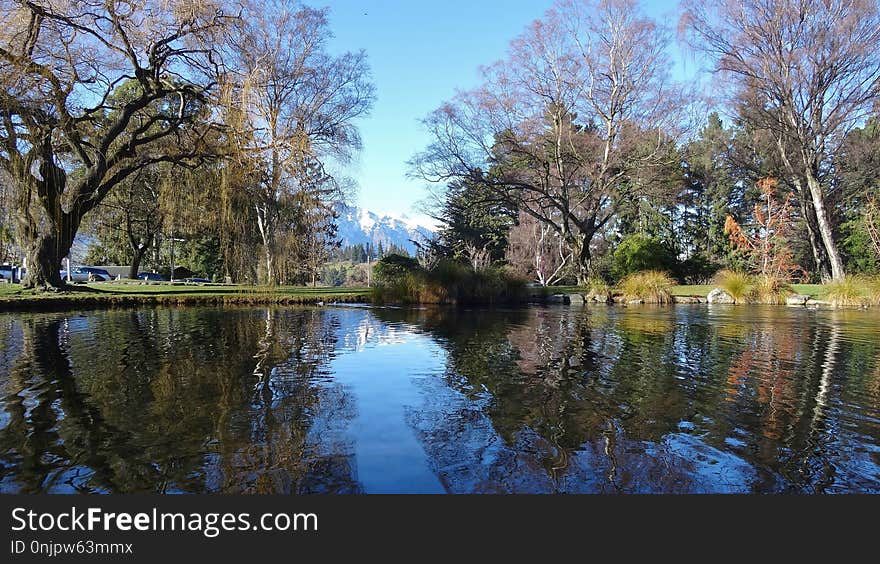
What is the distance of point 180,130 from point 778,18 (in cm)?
1937

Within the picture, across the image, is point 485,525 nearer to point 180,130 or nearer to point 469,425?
point 469,425

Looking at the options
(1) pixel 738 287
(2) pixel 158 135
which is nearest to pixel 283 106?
(2) pixel 158 135

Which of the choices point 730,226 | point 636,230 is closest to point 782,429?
point 730,226

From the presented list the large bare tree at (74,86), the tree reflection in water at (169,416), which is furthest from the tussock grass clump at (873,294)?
the large bare tree at (74,86)

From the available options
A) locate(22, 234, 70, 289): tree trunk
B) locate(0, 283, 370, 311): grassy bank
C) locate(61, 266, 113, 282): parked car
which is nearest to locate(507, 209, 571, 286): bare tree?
locate(0, 283, 370, 311): grassy bank

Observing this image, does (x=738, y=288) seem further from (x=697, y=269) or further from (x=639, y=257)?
(x=697, y=269)

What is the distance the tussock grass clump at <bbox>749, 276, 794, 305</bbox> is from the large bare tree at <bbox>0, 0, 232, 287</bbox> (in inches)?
647

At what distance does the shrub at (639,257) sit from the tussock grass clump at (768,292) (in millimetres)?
7505

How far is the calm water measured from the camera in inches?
113

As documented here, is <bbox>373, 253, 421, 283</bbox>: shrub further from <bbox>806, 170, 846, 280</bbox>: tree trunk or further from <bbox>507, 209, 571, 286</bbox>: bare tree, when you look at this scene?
<bbox>806, 170, 846, 280</bbox>: tree trunk

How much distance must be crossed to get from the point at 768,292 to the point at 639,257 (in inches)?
335

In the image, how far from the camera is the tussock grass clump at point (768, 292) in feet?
57.8

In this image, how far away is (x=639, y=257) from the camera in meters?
26.2

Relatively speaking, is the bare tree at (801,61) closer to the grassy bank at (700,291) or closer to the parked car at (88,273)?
the grassy bank at (700,291)
